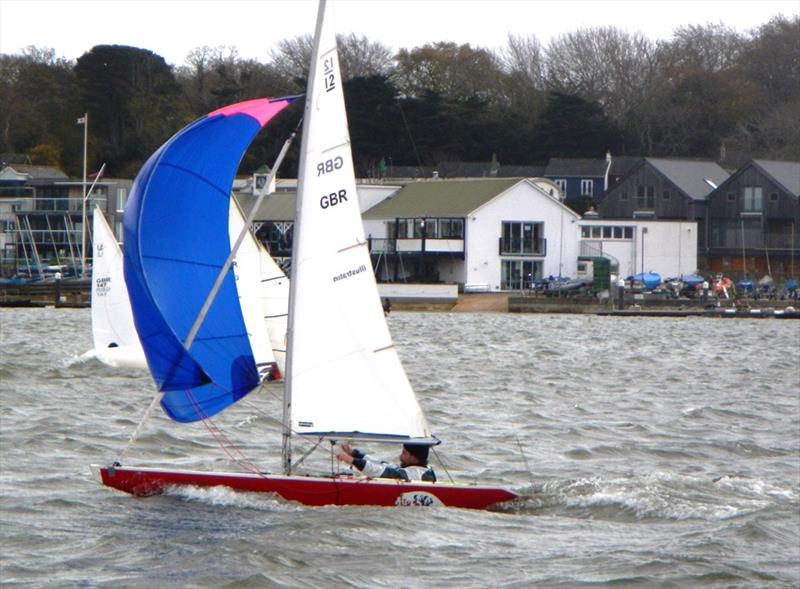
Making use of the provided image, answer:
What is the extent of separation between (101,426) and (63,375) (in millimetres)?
7375

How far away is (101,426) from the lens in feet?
59.1

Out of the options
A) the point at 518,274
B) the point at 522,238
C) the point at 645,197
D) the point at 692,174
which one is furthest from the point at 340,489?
the point at 692,174

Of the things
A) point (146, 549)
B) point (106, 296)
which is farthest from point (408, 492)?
point (106, 296)

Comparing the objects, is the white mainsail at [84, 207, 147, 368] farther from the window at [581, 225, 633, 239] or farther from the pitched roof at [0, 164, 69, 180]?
the pitched roof at [0, 164, 69, 180]

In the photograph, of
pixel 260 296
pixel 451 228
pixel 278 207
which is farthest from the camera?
pixel 278 207

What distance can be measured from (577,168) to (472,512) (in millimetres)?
69300

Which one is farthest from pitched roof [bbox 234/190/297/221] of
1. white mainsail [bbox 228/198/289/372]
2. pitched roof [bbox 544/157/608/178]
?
white mainsail [bbox 228/198/289/372]

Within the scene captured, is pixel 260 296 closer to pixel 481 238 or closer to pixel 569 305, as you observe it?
pixel 569 305

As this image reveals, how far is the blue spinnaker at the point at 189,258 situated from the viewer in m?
11.7

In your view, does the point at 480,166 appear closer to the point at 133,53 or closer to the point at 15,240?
the point at 133,53

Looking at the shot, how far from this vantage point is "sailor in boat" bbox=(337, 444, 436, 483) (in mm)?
11875

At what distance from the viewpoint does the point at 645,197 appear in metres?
70.9

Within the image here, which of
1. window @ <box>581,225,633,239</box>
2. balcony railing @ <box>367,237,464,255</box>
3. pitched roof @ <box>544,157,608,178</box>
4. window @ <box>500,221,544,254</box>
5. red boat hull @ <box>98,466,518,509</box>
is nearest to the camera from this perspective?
red boat hull @ <box>98,466,518,509</box>

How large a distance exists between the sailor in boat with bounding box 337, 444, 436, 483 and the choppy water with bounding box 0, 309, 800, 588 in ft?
1.32
